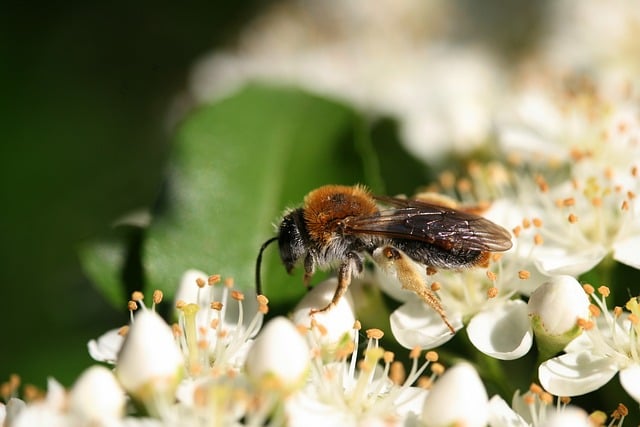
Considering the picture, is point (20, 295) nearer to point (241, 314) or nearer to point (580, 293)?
point (241, 314)

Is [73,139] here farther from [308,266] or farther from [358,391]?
[358,391]

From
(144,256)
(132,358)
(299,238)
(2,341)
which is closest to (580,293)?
(299,238)

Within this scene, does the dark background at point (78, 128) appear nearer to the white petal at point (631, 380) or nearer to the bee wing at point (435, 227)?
the bee wing at point (435, 227)

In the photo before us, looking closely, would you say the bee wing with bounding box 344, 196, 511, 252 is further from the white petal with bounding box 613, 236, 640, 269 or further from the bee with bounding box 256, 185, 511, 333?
the white petal with bounding box 613, 236, 640, 269

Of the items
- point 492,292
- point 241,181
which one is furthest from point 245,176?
point 492,292

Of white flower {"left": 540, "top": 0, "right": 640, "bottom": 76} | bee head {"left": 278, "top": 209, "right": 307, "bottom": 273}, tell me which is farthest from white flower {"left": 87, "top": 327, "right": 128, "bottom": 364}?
white flower {"left": 540, "top": 0, "right": 640, "bottom": 76}

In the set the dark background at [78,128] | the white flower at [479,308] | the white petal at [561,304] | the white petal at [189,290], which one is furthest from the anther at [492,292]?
the dark background at [78,128]

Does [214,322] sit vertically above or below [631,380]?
above
